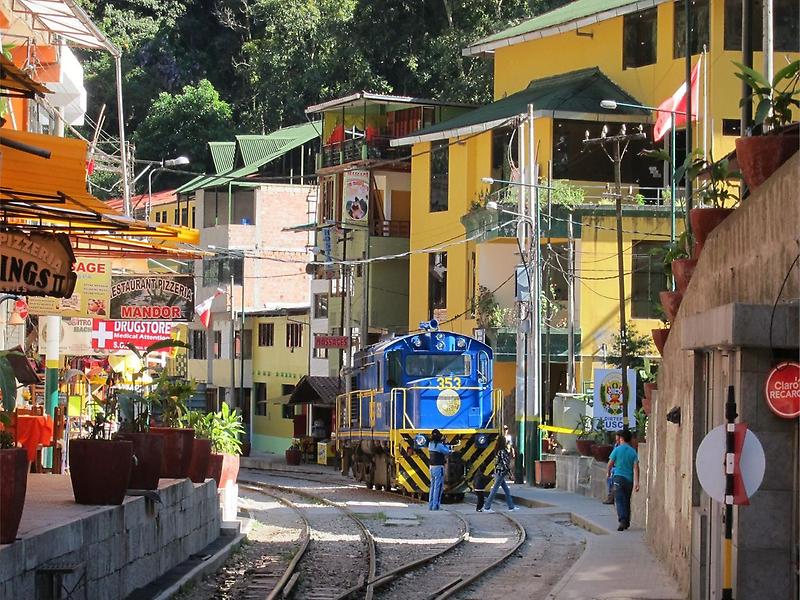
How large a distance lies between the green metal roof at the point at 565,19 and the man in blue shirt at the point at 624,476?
24.2 meters

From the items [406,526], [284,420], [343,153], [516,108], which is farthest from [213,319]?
[406,526]

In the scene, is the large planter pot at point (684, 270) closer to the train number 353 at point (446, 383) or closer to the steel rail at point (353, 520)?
the steel rail at point (353, 520)

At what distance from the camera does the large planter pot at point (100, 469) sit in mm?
13383

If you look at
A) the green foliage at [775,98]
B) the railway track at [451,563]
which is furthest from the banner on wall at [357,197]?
the green foliage at [775,98]

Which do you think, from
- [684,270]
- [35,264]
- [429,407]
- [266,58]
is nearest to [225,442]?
[35,264]

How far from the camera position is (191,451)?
17.8m

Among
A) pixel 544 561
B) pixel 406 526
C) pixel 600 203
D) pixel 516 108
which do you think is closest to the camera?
pixel 544 561

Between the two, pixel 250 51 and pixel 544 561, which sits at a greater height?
pixel 250 51

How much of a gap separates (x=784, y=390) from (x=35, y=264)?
26.4 ft

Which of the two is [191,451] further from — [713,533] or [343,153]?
[343,153]

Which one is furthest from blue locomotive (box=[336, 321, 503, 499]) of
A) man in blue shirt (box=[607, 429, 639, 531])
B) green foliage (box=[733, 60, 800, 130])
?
green foliage (box=[733, 60, 800, 130])

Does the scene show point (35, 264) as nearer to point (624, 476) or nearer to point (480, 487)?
point (624, 476)

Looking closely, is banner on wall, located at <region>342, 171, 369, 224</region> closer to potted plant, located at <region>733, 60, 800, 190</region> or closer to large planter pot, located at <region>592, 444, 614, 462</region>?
large planter pot, located at <region>592, 444, 614, 462</region>

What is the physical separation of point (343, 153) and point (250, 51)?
21306 mm
